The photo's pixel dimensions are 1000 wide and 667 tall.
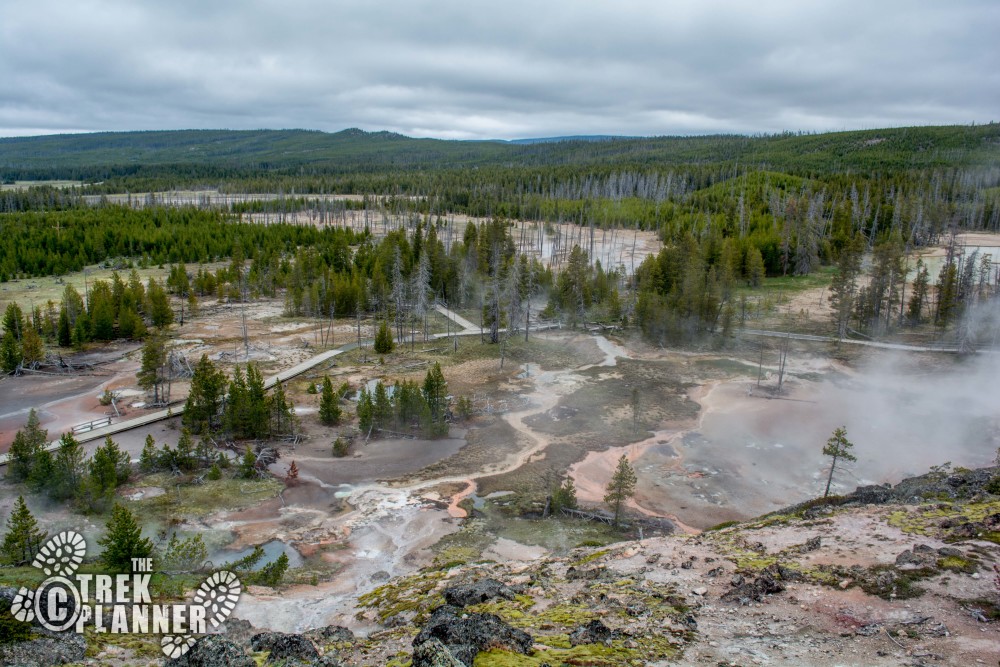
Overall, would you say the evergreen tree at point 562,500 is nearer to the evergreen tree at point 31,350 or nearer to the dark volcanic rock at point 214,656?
the dark volcanic rock at point 214,656

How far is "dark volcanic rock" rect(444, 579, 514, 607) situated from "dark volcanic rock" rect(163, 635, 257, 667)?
7.30 m

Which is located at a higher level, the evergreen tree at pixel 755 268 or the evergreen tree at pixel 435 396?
the evergreen tree at pixel 755 268

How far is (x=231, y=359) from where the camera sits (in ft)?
202

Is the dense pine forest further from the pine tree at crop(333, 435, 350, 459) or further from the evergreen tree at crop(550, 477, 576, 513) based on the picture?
the evergreen tree at crop(550, 477, 576, 513)

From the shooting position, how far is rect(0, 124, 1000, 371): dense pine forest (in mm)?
73938

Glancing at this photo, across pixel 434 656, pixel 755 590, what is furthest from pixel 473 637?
pixel 755 590

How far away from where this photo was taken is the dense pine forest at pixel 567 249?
7394 centimetres

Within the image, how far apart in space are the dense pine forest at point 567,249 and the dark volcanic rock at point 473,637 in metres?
53.7

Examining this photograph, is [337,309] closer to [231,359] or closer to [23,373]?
[231,359]

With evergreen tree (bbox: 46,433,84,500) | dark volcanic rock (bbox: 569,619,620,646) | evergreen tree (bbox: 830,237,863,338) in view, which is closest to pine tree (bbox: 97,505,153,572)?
evergreen tree (bbox: 46,433,84,500)

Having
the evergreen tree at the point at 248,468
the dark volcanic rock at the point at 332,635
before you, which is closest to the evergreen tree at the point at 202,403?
the evergreen tree at the point at 248,468

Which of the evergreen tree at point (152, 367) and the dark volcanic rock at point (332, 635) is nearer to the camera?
the dark volcanic rock at point (332, 635)

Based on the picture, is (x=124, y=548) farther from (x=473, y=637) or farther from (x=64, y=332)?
(x=64, y=332)

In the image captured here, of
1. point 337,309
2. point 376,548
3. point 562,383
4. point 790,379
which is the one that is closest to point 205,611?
point 376,548
